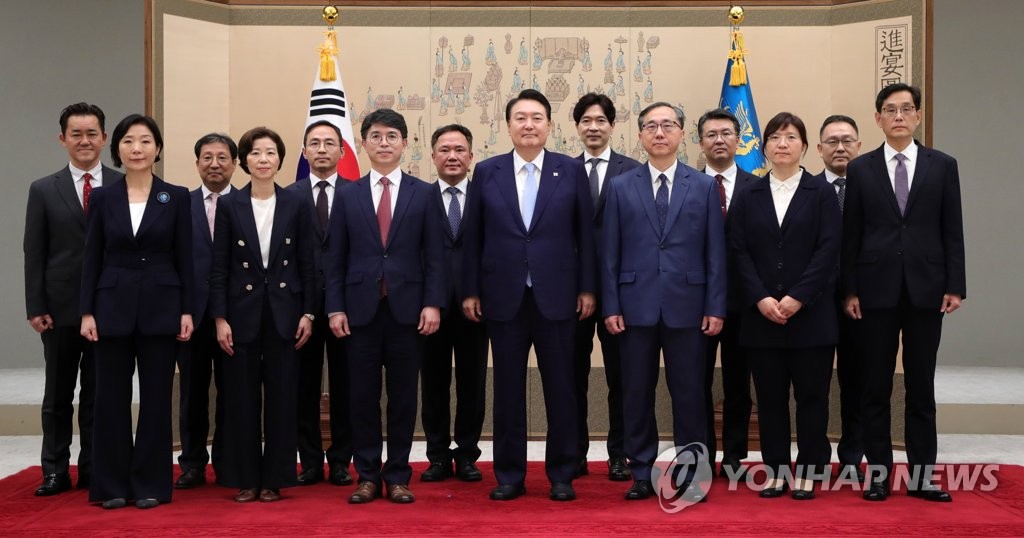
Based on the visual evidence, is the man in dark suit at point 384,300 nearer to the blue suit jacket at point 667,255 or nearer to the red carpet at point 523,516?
the red carpet at point 523,516

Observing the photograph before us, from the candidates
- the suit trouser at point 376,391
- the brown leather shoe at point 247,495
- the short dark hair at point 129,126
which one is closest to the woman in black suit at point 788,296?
the suit trouser at point 376,391

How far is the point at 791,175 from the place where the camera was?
489 cm

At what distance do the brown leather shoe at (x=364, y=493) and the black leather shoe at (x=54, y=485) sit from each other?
1.45m

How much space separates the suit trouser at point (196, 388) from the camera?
→ 529 cm

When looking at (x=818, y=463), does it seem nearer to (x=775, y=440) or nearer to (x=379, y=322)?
(x=775, y=440)

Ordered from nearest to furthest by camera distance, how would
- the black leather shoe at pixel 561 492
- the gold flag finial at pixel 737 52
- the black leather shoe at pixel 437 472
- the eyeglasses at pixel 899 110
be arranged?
the black leather shoe at pixel 561 492, the eyeglasses at pixel 899 110, the black leather shoe at pixel 437 472, the gold flag finial at pixel 737 52

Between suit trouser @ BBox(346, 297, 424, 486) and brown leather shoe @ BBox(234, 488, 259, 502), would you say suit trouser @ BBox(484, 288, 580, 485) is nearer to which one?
suit trouser @ BBox(346, 297, 424, 486)

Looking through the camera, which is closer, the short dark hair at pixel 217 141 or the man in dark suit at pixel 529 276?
the man in dark suit at pixel 529 276

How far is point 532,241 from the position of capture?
470 cm

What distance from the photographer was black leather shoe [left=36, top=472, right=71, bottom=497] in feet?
16.4

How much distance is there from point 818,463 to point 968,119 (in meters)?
6.17

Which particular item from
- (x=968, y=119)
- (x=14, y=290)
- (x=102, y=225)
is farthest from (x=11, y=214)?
(x=968, y=119)

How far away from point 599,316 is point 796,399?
1.05 metres

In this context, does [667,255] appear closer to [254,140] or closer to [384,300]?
[384,300]
